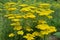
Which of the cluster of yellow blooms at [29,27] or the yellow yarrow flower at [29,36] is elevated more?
the cluster of yellow blooms at [29,27]

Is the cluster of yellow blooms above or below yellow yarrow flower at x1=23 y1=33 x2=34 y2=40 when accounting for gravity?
above

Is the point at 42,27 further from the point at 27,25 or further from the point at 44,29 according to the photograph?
the point at 27,25

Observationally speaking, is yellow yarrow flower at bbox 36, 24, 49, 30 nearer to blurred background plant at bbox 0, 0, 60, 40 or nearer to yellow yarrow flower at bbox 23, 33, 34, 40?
blurred background plant at bbox 0, 0, 60, 40

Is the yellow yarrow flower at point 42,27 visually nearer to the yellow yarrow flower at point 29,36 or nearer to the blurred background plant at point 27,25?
the blurred background plant at point 27,25

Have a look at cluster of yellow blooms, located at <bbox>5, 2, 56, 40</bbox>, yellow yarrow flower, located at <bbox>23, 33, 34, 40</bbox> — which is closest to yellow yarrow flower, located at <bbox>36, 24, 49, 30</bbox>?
cluster of yellow blooms, located at <bbox>5, 2, 56, 40</bbox>

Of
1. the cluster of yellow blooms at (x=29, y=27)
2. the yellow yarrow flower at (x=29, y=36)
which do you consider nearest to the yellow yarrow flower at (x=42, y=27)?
the cluster of yellow blooms at (x=29, y=27)

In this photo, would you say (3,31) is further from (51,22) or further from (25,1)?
(25,1)

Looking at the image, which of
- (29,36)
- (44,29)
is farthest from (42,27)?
(29,36)

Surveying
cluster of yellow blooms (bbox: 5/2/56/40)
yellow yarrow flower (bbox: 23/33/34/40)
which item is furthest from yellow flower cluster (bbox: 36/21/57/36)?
yellow yarrow flower (bbox: 23/33/34/40)

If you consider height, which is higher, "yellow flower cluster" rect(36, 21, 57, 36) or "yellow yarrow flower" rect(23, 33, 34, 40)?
"yellow flower cluster" rect(36, 21, 57, 36)

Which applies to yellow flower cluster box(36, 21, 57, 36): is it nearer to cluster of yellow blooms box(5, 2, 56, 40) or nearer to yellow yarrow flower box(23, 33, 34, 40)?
cluster of yellow blooms box(5, 2, 56, 40)

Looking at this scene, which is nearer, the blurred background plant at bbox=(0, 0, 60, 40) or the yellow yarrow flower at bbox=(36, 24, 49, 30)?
the yellow yarrow flower at bbox=(36, 24, 49, 30)

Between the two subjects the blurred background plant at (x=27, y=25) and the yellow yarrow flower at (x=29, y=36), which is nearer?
the yellow yarrow flower at (x=29, y=36)

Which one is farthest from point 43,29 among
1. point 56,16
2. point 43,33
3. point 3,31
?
point 56,16
